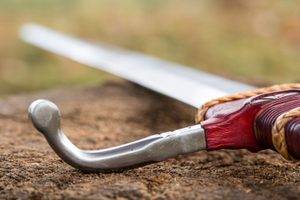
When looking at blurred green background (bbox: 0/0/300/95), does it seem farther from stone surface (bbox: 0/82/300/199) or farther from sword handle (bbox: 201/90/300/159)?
sword handle (bbox: 201/90/300/159)

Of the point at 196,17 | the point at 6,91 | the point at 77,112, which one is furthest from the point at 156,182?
the point at 196,17

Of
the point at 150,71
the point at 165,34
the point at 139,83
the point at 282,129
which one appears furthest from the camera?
the point at 165,34

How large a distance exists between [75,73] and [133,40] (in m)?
0.51

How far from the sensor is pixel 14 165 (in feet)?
2.76

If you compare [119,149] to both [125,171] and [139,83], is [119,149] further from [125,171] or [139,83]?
[139,83]

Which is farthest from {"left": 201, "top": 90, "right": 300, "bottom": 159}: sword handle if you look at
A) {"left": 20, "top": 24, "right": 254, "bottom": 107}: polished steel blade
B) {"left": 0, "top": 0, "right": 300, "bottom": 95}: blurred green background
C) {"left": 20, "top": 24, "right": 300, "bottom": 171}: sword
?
{"left": 0, "top": 0, "right": 300, "bottom": 95}: blurred green background

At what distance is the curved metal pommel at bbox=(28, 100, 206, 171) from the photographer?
0.74m

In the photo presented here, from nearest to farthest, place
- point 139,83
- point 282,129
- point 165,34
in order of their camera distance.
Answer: point 282,129
point 139,83
point 165,34

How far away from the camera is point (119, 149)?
0.75 metres

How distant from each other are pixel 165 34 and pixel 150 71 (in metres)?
1.73

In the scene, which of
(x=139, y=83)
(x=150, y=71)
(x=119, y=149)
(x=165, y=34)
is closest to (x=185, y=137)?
(x=119, y=149)

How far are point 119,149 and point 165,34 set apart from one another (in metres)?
2.57

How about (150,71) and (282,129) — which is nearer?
(282,129)

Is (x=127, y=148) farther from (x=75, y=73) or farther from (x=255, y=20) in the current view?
(x=255, y=20)
